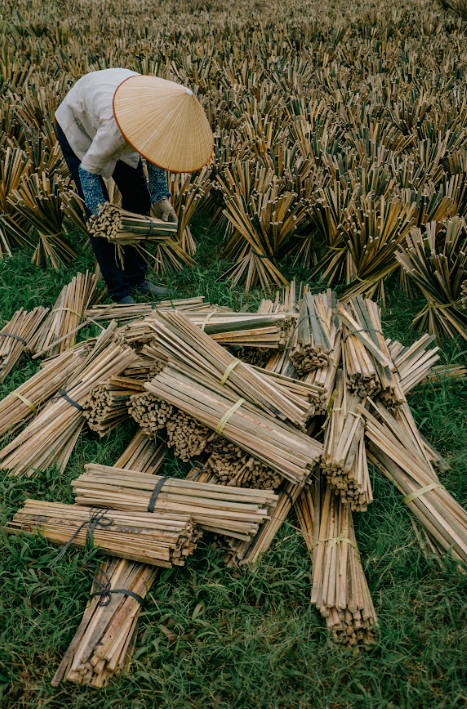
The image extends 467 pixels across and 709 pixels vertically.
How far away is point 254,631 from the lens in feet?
7.09

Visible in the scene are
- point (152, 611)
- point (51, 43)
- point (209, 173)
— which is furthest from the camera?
point (51, 43)

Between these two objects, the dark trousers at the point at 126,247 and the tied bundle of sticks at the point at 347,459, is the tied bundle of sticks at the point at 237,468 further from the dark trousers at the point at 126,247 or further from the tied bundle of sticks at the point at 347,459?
the dark trousers at the point at 126,247

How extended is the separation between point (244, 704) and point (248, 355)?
5.83 feet

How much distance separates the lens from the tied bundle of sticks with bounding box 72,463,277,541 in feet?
7.54

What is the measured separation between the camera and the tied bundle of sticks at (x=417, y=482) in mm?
2371

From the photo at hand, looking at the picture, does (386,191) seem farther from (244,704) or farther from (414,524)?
(244,704)

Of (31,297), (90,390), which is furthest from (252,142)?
(90,390)

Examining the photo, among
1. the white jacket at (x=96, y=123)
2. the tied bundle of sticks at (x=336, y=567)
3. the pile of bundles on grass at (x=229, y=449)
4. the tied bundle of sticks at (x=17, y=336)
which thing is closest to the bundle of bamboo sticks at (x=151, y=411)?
the pile of bundles on grass at (x=229, y=449)

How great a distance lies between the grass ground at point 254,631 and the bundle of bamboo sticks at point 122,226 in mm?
1634

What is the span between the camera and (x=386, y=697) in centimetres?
198

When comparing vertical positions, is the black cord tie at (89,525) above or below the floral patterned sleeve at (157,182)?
below

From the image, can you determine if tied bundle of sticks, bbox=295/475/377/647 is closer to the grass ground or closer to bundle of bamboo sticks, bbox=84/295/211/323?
the grass ground

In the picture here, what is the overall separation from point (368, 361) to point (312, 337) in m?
0.35

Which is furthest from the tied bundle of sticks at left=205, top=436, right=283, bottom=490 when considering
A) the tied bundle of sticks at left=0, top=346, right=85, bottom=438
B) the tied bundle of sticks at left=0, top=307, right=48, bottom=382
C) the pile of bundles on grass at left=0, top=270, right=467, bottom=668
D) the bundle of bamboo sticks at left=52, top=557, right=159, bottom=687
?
the tied bundle of sticks at left=0, top=307, right=48, bottom=382
